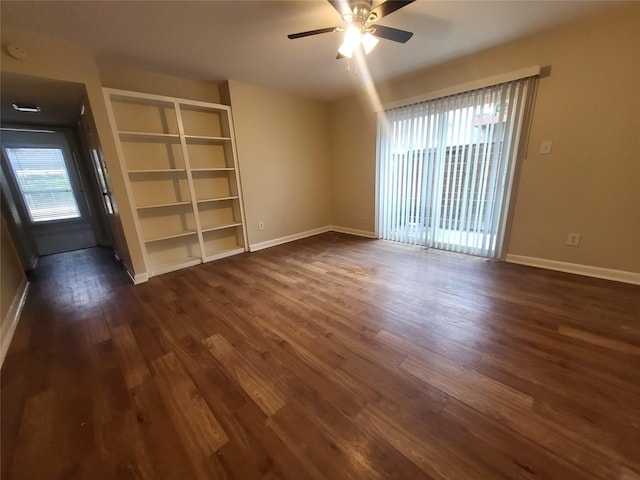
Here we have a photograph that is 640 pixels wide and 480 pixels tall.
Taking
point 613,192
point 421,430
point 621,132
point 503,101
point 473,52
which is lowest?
point 421,430

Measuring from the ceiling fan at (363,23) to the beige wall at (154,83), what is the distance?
80.7 inches

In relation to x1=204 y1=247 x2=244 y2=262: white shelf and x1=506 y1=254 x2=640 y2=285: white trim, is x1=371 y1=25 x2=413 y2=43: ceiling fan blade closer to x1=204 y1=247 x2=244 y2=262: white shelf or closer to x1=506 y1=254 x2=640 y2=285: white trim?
x1=506 y1=254 x2=640 y2=285: white trim

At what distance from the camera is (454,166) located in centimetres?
312

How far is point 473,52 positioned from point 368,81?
51.3 inches

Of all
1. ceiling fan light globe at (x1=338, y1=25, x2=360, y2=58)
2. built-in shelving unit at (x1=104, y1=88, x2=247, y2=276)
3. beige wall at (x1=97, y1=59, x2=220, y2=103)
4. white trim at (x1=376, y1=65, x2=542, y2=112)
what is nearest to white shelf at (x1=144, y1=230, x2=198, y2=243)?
built-in shelving unit at (x1=104, y1=88, x2=247, y2=276)

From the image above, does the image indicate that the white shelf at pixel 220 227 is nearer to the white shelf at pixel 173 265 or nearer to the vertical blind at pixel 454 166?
the white shelf at pixel 173 265

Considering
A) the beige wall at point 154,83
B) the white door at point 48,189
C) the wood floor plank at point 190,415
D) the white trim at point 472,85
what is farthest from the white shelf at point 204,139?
the white door at point 48,189

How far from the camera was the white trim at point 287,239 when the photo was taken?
395 centimetres

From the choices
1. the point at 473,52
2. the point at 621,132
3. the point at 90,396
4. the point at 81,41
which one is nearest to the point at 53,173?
the point at 81,41

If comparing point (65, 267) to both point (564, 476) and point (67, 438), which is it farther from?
point (564, 476)

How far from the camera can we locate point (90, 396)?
1.34 meters

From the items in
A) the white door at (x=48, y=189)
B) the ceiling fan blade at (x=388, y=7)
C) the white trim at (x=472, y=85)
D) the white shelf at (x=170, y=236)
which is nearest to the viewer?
the ceiling fan blade at (x=388, y=7)

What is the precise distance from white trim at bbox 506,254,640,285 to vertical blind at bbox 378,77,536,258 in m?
Result: 0.25

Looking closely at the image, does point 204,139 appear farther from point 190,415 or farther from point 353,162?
point 190,415
